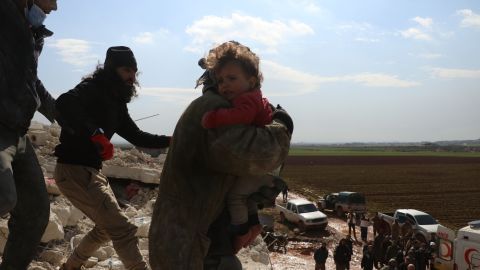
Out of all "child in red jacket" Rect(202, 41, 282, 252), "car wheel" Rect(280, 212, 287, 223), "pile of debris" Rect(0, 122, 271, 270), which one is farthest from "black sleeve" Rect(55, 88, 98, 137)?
"car wheel" Rect(280, 212, 287, 223)

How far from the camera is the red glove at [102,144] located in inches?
94.1

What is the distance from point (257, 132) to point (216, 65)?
37 centimetres

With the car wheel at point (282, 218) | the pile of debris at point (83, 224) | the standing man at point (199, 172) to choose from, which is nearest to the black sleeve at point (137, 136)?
the standing man at point (199, 172)

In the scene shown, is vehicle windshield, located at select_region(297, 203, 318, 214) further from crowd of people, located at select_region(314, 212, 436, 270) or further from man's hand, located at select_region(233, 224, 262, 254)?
man's hand, located at select_region(233, 224, 262, 254)

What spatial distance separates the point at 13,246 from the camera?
2139 mm

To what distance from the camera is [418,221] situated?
15.5 m

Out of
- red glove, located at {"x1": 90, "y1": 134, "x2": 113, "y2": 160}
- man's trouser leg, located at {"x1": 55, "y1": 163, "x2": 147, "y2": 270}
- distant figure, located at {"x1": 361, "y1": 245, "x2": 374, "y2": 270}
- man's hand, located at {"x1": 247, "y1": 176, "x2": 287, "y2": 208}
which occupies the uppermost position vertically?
red glove, located at {"x1": 90, "y1": 134, "x2": 113, "y2": 160}

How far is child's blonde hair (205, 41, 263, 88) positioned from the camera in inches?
77.4

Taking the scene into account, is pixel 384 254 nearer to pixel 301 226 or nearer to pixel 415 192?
pixel 301 226

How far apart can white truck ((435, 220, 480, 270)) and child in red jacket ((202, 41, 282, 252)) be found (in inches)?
346

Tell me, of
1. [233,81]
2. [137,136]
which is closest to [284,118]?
[233,81]

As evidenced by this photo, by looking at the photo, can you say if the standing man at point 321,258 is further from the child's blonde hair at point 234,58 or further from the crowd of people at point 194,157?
the child's blonde hair at point 234,58

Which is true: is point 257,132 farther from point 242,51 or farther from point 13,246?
point 13,246

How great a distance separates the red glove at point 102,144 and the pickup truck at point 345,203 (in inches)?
757
